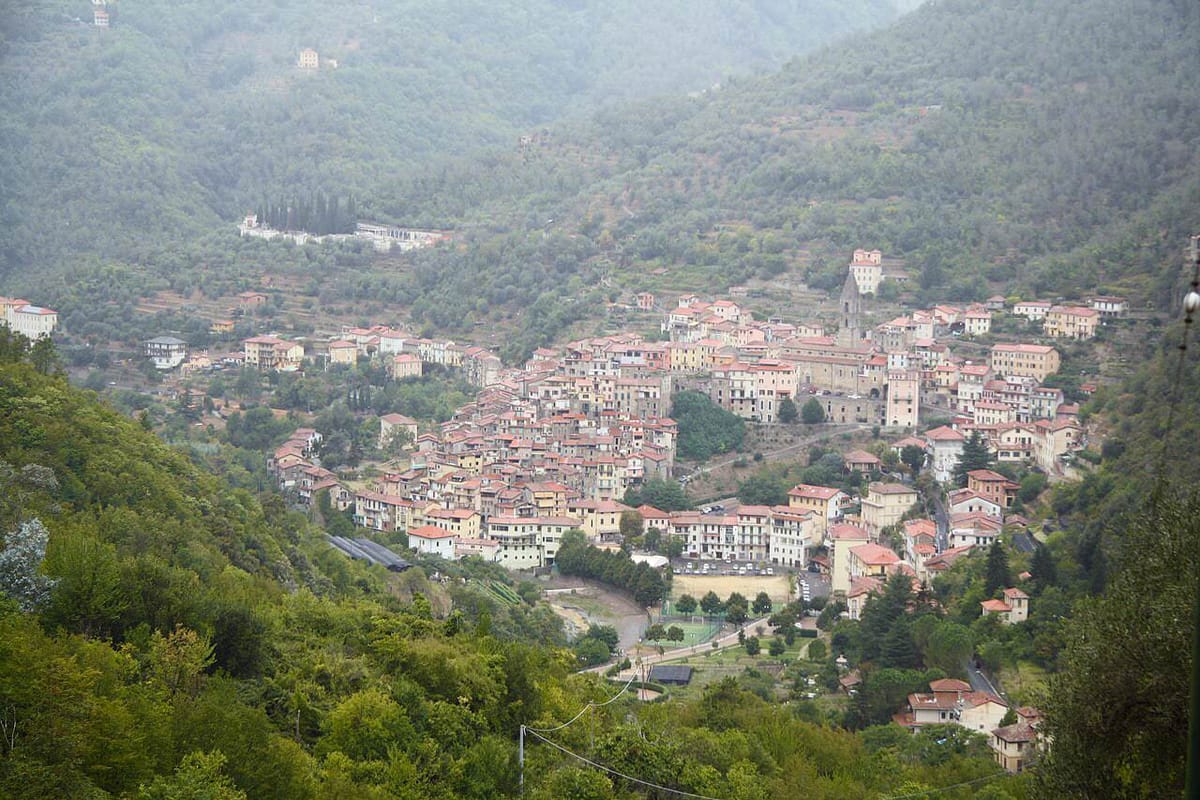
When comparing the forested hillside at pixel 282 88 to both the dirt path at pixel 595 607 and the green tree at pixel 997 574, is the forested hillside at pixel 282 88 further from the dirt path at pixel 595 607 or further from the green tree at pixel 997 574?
the green tree at pixel 997 574

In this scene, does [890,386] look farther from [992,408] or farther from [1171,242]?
[1171,242]

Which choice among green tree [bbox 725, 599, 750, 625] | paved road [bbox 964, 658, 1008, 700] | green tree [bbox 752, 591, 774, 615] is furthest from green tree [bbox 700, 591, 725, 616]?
paved road [bbox 964, 658, 1008, 700]

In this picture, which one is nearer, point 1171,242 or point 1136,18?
point 1171,242

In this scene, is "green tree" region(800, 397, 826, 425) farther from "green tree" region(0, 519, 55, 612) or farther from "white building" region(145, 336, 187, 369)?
"green tree" region(0, 519, 55, 612)

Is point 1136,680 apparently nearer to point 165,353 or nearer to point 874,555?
point 874,555

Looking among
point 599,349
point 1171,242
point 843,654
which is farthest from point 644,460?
point 1171,242

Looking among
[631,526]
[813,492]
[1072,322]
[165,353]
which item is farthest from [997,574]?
[165,353]

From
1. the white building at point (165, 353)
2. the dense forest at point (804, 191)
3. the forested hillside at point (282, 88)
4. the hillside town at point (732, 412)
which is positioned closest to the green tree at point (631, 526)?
the hillside town at point (732, 412)

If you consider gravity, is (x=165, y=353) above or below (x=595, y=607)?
above
